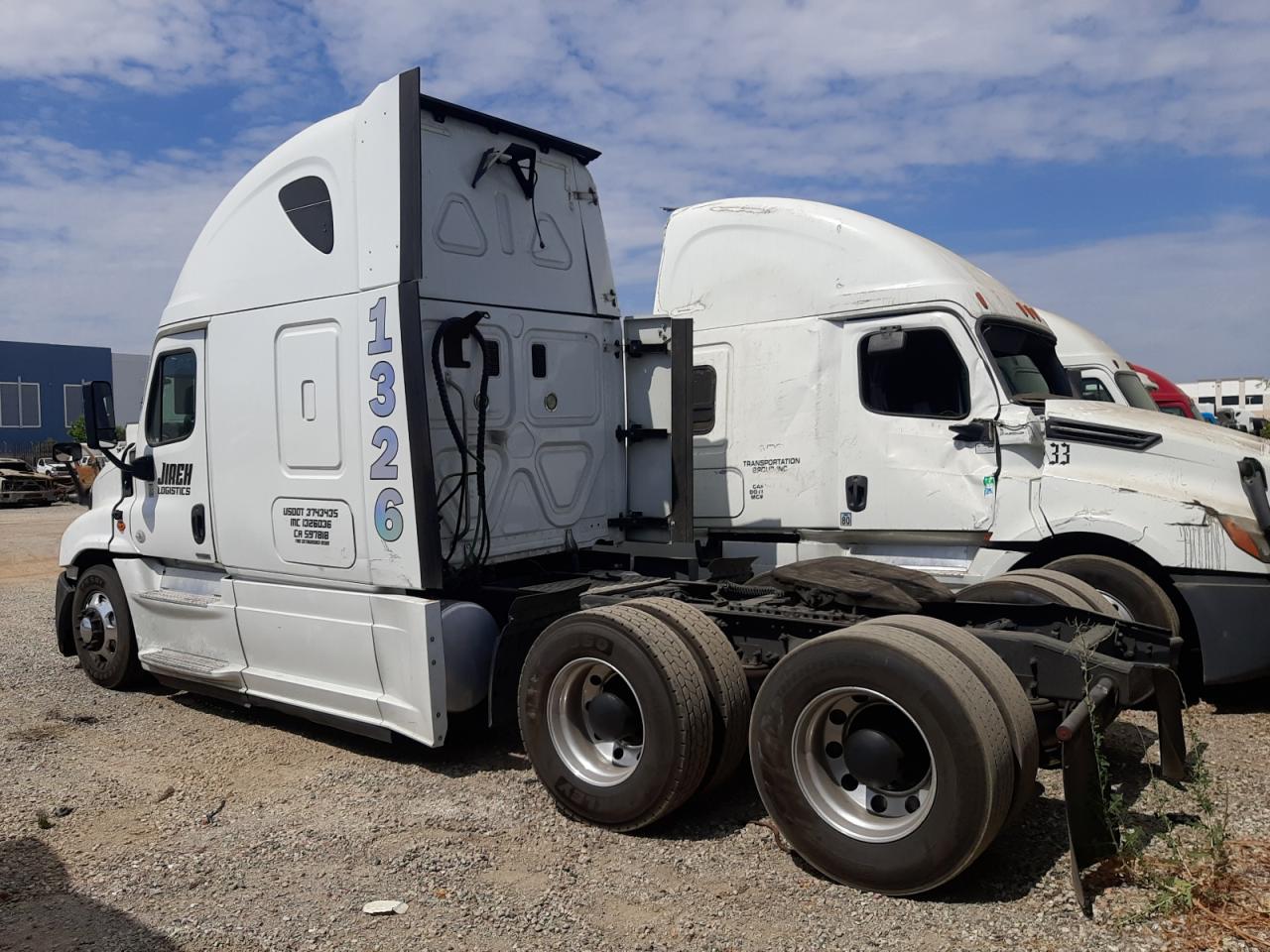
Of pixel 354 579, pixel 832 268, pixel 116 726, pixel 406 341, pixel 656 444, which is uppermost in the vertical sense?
pixel 832 268

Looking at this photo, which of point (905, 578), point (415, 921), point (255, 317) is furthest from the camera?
point (255, 317)

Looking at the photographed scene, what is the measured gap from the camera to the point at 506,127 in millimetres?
6133

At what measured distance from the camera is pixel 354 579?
5645mm

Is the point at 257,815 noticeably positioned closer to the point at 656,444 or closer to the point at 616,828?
the point at 616,828

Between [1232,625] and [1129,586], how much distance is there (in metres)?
0.58

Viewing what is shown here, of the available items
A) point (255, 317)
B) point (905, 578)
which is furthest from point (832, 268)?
point (255, 317)

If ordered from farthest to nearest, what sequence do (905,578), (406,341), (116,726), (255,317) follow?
1. (116,726)
2. (255,317)
3. (406,341)
4. (905,578)

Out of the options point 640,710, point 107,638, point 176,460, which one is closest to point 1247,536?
point 640,710

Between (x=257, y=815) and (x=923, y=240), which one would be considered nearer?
(x=257, y=815)

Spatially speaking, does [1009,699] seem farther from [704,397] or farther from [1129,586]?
[704,397]

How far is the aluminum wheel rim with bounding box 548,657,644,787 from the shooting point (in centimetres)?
468

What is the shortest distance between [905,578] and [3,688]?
22.2ft

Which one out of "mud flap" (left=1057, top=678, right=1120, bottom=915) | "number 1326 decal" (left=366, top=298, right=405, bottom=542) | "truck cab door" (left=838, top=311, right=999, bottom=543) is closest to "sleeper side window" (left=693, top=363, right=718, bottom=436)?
"truck cab door" (left=838, top=311, right=999, bottom=543)

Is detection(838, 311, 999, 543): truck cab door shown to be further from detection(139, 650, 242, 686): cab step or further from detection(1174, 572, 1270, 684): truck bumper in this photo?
detection(139, 650, 242, 686): cab step
